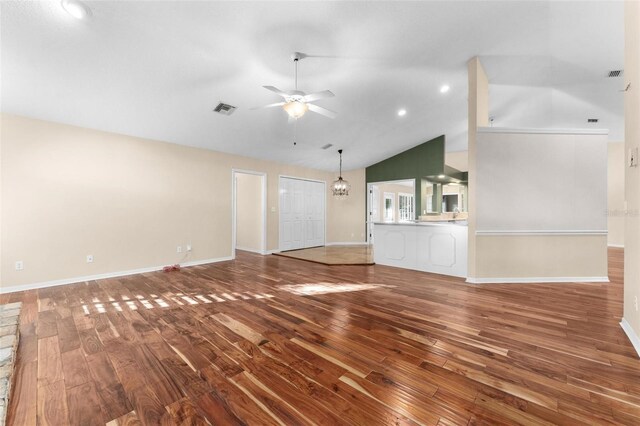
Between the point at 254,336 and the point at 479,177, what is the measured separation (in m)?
4.03

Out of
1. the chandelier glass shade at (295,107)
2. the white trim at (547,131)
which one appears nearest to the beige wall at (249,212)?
the chandelier glass shade at (295,107)

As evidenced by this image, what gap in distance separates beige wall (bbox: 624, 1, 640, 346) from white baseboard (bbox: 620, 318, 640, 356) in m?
0.03

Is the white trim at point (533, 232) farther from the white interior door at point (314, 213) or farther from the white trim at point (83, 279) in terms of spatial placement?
the white trim at point (83, 279)

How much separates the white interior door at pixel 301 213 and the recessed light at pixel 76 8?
5383 millimetres

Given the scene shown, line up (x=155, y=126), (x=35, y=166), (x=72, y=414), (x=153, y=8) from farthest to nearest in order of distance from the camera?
(x=155, y=126), (x=35, y=166), (x=153, y=8), (x=72, y=414)

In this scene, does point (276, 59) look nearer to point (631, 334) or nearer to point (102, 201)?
point (102, 201)

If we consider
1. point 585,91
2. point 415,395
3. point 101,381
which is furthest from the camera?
point 585,91

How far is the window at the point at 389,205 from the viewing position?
36.6 feet

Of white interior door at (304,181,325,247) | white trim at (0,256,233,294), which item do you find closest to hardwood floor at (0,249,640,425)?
white trim at (0,256,233,294)

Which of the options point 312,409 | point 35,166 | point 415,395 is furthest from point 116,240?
point 415,395

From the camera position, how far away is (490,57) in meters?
4.06

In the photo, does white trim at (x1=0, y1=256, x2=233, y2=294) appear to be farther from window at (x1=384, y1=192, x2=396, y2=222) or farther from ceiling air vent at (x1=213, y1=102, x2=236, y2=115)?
window at (x1=384, y1=192, x2=396, y2=222)

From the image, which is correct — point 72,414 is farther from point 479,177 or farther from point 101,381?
point 479,177

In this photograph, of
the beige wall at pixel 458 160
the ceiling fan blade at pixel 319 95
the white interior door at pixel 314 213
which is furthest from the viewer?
the beige wall at pixel 458 160
